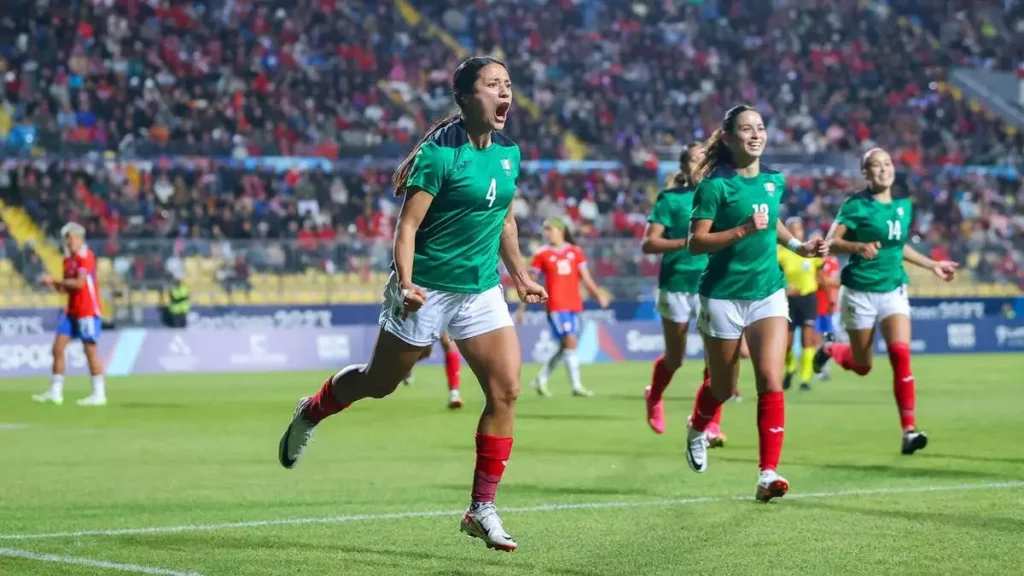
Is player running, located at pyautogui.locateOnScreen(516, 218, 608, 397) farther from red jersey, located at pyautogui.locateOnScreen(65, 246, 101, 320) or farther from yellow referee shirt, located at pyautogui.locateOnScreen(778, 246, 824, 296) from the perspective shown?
red jersey, located at pyautogui.locateOnScreen(65, 246, 101, 320)

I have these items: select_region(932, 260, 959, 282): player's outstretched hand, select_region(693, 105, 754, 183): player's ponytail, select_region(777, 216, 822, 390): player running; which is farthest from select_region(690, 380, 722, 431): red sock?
select_region(777, 216, 822, 390): player running

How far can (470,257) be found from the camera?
7664 mm

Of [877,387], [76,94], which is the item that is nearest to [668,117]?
[76,94]

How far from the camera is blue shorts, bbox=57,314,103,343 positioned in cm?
1973

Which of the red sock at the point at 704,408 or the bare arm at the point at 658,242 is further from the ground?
the bare arm at the point at 658,242

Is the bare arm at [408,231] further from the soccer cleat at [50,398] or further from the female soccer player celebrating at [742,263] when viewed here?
the soccer cleat at [50,398]

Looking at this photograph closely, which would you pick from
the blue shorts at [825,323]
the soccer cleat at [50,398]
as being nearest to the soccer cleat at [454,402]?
the soccer cleat at [50,398]

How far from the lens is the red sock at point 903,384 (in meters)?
12.5

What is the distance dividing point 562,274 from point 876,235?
349 inches

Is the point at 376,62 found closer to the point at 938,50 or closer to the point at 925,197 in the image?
the point at 925,197

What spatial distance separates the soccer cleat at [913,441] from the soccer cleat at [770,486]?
334 centimetres

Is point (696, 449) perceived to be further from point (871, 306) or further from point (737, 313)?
point (871, 306)

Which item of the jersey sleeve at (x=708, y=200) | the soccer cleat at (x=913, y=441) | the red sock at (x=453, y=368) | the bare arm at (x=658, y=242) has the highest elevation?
the jersey sleeve at (x=708, y=200)

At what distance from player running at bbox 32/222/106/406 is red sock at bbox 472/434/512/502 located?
1256 centimetres
